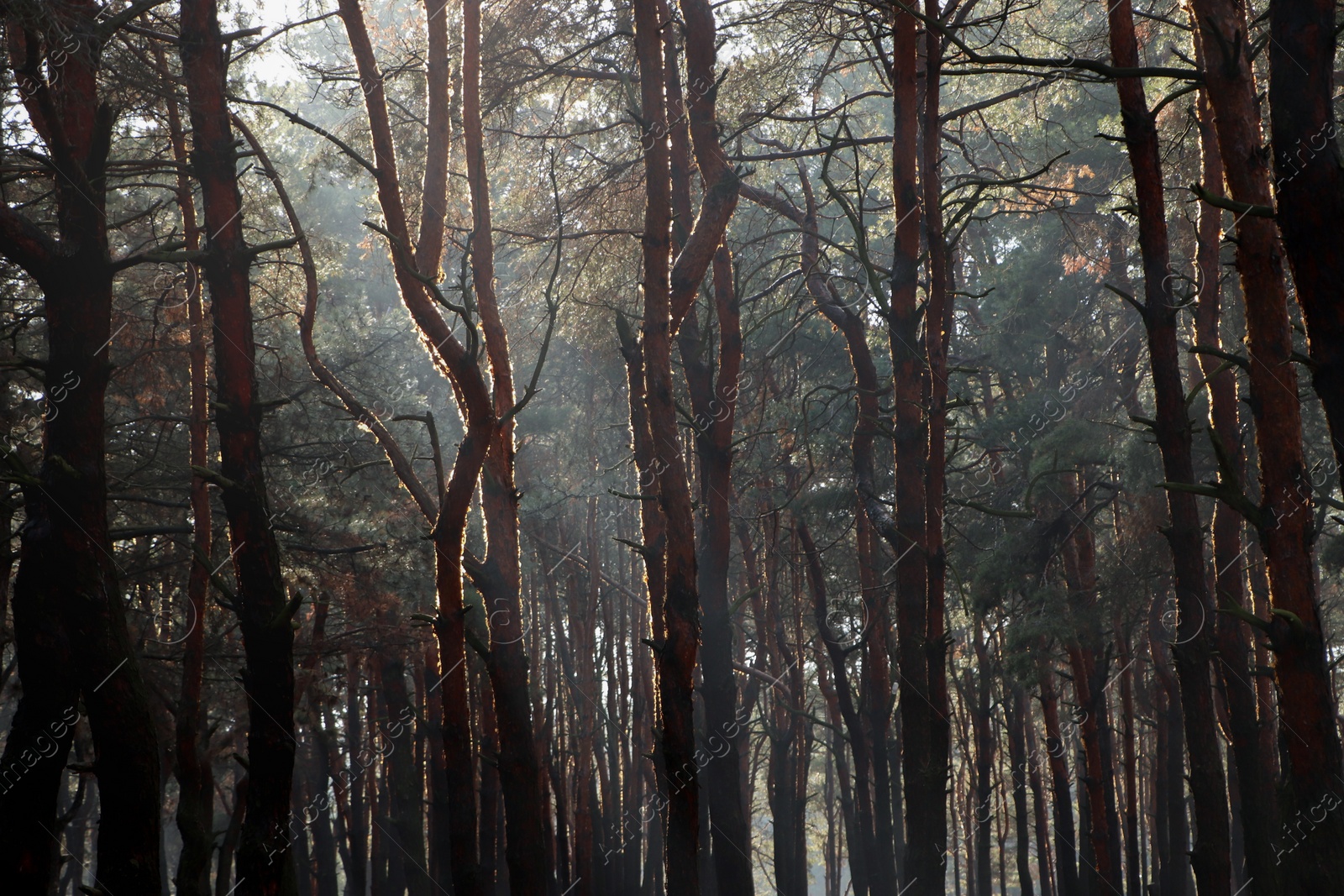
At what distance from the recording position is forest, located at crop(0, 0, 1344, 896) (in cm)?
708

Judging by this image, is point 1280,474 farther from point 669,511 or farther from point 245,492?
point 245,492

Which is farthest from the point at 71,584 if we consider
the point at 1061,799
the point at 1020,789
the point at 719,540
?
the point at 1020,789

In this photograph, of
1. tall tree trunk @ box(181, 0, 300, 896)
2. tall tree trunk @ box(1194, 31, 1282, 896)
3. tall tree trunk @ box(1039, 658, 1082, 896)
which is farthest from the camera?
tall tree trunk @ box(1039, 658, 1082, 896)

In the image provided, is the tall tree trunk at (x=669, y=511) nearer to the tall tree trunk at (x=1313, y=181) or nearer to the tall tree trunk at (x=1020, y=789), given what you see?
the tall tree trunk at (x=1313, y=181)

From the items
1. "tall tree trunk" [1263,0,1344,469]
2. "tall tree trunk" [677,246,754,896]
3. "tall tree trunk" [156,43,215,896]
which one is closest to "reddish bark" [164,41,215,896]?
"tall tree trunk" [156,43,215,896]

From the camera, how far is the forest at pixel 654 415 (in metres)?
7.08

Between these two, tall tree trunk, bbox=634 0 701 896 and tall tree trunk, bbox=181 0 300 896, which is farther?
tall tree trunk, bbox=634 0 701 896

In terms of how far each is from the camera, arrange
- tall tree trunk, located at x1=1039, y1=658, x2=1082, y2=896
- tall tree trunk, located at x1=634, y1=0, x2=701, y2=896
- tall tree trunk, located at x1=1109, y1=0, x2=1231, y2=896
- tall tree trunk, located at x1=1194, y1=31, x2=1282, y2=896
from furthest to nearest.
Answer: tall tree trunk, located at x1=1039, y1=658, x2=1082, y2=896 → tall tree trunk, located at x1=1194, y1=31, x2=1282, y2=896 → tall tree trunk, located at x1=634, y1=0, x2=701, y2=896 → tall tree trunk, located at x1=1109, y1=0, x2=1231, y2=896

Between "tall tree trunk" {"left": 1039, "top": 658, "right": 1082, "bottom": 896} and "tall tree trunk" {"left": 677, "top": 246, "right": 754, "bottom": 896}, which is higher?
"tall tree trunk" {"left": 677, "top": 246, "right": 754, "bottom": 896}

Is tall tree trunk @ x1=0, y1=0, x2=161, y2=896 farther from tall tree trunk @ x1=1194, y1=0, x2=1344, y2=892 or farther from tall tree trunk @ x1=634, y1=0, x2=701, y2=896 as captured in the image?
tall tree trunk @ x1=1194, y1=0, x2=1344, y2=892

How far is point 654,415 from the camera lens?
8.67 m

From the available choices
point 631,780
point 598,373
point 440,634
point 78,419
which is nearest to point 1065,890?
point 631,780

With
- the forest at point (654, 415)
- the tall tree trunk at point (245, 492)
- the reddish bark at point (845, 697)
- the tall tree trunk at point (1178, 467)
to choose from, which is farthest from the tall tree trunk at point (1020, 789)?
the tall tree trunk at point (245, 492)

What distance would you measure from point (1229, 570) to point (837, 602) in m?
9.51
